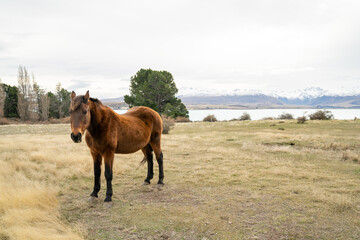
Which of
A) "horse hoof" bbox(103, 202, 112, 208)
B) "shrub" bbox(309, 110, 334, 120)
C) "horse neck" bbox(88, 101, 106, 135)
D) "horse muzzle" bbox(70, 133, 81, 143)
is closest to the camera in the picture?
"horse muzzle" bbox(70, 133, 81, 143)

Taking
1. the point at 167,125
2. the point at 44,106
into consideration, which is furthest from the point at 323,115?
the point at 44,106

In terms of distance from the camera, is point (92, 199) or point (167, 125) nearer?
point (92, 199)

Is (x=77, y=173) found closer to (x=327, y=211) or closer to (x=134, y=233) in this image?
(x=134, y=233)

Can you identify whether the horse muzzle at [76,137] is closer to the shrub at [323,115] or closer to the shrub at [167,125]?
the shrub at [167,125]

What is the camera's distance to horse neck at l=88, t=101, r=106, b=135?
5070mm

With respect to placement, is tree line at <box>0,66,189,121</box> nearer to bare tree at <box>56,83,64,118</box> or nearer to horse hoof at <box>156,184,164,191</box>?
bare tree at <box>56,83,64,118</box>

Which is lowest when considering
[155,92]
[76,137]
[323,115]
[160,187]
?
[160,187]

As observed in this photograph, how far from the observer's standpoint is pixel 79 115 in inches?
175

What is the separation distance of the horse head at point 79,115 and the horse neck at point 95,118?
427 mm

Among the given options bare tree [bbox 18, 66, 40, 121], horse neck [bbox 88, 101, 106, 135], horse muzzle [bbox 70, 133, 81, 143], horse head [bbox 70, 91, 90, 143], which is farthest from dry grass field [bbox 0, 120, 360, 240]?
bare tree [bbox 18, 66, 40, 121]

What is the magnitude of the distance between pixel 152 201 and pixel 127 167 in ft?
11.5

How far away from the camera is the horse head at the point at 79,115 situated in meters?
4.29

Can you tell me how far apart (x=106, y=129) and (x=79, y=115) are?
0.93 m

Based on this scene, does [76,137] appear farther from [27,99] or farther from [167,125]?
[27,99]
